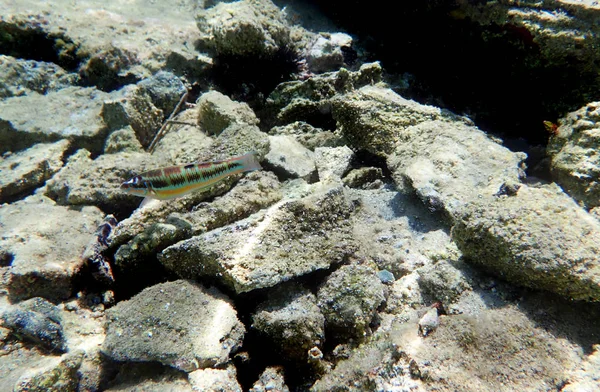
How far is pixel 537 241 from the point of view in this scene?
1.96m

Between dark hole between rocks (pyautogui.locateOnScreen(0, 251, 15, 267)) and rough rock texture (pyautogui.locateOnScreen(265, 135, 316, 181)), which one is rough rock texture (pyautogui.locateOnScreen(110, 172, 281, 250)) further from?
dark hole between rocks (pyautogui.locateOnScreen(0, 251, 15, 267))

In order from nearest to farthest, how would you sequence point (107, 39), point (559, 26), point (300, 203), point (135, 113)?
point (300, 203) < point (559, 26) < point (135, 113) < point (107, 39)

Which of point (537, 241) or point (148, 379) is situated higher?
point (537, 241)

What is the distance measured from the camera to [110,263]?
9.15 feet

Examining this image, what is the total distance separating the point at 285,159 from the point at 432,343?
2.18 metres

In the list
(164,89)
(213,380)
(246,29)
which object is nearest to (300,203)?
(213,380)

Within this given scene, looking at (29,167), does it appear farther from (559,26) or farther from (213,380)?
(559,26)

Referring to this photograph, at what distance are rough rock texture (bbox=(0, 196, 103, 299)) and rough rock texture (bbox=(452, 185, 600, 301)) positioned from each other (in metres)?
3.12

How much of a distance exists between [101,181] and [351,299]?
8.60 ft

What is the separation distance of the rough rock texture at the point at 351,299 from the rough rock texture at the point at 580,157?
192 cm

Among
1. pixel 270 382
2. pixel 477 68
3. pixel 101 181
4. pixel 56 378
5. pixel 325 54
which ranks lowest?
pixel 56 378

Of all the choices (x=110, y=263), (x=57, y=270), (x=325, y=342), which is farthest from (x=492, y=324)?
(x=57, y=270)

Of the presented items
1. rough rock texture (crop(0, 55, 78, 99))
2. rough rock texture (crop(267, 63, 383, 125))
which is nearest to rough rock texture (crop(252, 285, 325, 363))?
rough rock texture (crop(267, 63, 383, 125))

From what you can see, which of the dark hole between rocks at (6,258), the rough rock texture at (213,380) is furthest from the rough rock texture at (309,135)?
the dark hole between rocks at (6,258)
